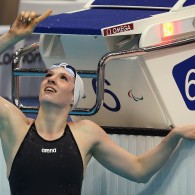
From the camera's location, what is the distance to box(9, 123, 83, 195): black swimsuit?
4805 mm

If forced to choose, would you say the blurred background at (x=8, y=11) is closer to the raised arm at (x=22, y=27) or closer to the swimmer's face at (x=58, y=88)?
the swimmer's face at (x=58, y=88)

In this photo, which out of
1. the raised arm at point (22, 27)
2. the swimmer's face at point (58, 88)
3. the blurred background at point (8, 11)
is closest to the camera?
the raised arm at point (22, 27)

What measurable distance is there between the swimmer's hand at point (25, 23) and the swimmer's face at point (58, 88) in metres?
0.28

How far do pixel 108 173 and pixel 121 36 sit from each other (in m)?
0.70

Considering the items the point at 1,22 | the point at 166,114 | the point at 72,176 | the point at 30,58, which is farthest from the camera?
the point at 1,22

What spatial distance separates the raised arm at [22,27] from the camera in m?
4.65

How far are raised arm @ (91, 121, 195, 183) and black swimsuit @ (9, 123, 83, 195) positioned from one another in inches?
6.7

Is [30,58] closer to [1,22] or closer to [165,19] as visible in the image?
[1,22]

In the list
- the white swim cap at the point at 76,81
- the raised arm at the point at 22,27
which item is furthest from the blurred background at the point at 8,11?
the raised arm at the point at 22,27

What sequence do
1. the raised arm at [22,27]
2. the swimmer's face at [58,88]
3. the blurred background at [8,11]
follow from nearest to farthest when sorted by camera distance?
the raised arm at [22,27] → the swimmer's face at [58,88] → the blurred background at [8,11]

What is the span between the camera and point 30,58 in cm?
848

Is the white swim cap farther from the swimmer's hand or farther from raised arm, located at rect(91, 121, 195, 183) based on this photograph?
the swimmer's hand

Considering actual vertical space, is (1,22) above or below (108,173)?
above

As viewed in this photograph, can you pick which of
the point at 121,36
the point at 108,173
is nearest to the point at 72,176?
the point at 108,173
